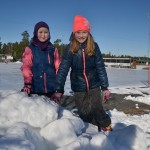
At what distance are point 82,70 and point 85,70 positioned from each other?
0.14 ft

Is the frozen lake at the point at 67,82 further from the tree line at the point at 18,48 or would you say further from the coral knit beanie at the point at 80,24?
the tree line at the point at 18,48

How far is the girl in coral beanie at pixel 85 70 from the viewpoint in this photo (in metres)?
4.41

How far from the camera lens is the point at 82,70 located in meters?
4.45

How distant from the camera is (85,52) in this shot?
4.39 m

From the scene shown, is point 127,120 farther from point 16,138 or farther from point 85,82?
point 16,138

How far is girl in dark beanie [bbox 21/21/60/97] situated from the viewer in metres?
4.61

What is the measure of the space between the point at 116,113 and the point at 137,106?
146 cm

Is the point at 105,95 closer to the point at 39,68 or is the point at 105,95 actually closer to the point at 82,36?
the point at 82,36

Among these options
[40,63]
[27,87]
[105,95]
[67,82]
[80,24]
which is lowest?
[67,82]

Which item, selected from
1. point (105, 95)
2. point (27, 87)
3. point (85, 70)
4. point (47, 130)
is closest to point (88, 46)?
point (85, 70)

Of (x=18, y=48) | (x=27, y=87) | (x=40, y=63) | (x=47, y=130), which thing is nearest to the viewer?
(x=47, y=130)

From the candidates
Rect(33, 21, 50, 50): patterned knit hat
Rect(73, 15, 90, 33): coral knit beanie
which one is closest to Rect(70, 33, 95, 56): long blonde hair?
Rect(73, 15, 90, 33): coral knit beanie

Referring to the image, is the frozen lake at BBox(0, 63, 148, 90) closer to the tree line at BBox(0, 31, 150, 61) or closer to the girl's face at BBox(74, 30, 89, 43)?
the girl's face at BBox(74, 30, 89, 43)

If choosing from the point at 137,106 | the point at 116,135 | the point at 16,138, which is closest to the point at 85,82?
the point at 116,135
